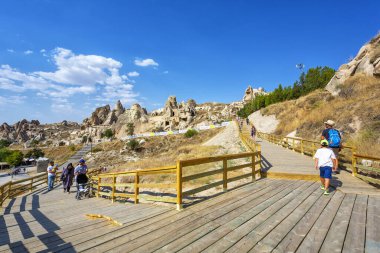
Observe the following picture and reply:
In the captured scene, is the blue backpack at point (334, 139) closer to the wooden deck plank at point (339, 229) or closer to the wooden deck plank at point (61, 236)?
the wooden deck plank at point (339, 229)

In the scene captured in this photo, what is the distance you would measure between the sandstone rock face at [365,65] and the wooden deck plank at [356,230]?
24.9 meters

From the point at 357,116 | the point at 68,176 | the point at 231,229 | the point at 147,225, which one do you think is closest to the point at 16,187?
the point at 68,176

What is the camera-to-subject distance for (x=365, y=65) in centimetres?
2673

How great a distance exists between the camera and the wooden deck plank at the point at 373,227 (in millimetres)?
3414

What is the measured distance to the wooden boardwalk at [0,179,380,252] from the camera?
3.52 meters

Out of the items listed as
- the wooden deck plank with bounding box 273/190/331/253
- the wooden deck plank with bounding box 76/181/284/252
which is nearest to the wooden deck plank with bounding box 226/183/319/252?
the wooden deck plank with bounding box 273/190/331/253

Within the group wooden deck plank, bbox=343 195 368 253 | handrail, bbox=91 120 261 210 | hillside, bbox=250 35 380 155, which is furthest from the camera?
hillside, bbox=250 35 380 155

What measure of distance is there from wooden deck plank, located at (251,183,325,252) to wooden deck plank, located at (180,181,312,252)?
0.38 meters

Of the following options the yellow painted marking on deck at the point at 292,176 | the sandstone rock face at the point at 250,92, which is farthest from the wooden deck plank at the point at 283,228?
the sandstone rock face at the point at 250,92

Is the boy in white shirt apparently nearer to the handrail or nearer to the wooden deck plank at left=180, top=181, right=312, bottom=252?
the wooden deck plank at left=180, top=181, right=312, bottom=252

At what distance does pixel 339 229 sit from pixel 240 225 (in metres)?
1.79

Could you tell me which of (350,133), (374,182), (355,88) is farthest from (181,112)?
(374,182)

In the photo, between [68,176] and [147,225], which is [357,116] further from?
[68,176]

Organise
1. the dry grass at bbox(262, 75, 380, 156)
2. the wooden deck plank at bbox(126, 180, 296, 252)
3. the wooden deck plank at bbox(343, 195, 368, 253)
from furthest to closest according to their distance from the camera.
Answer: the dry grass at bbox(262, 75, 380, 156) < the wooden deck plank at bbox(126, 180, 296, 252) < the wooden deck plank at bbox(343, 195, 368, 253)
